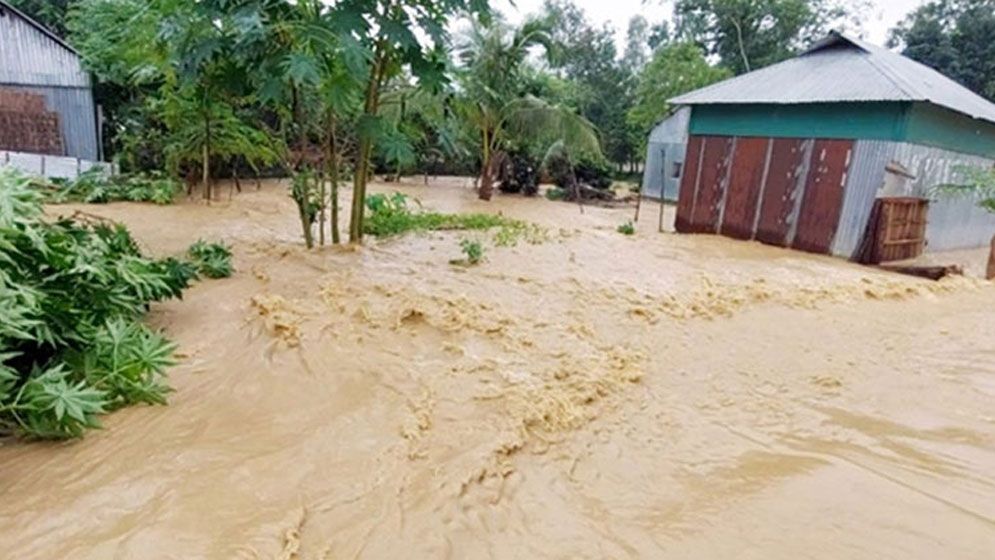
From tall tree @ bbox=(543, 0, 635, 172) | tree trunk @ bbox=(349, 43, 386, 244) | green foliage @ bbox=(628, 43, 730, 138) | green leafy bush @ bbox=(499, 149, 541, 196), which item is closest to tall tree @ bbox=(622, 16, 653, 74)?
tall tree @ bbox=(543, 0, 635, 172)

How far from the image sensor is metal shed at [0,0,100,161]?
425 inches

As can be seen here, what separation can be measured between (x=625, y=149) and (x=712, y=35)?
6321 millimetres

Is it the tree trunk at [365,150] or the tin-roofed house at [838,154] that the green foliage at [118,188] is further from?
the tin-roofed house at [838,154]

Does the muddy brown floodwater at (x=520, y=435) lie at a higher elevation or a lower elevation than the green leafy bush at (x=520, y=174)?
lower

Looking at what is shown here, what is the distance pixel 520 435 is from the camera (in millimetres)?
3092

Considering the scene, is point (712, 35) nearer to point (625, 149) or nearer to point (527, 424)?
point (625, 149)

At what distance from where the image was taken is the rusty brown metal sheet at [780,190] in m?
9.84

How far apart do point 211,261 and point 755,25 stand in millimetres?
25237

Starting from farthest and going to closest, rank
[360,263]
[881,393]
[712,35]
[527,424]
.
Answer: [712,35]
[360,263]
[881,393]
[527,424]

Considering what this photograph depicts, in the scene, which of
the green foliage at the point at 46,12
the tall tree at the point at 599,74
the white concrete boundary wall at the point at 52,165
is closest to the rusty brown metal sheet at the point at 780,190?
the white concrete boundary wall at the point at 52,165

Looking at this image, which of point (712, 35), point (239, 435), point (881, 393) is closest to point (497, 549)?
point (239, 435)

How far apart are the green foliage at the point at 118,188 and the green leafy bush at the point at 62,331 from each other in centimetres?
781

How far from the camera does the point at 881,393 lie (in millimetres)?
4035

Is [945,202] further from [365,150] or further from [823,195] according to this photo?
[365,150]
